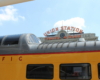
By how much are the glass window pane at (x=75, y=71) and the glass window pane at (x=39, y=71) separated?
455 millimetres

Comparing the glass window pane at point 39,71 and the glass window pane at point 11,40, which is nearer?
the glass window pane at point 39,71

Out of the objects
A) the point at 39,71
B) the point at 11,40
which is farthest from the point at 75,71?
the point at 11,40

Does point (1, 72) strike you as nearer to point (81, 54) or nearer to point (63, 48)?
point (63, 48)

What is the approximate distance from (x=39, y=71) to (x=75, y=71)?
136cm

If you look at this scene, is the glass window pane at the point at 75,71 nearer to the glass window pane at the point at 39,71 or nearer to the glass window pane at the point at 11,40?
the glass window pane at the point at 39,71

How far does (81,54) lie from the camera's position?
5203 mm

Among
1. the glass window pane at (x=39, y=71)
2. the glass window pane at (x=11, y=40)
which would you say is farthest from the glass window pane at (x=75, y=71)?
the glass window pane at (x=11, y=40)

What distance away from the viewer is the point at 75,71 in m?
5.10

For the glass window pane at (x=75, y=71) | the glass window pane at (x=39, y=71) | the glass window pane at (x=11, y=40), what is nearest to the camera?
the glass window pane at (x=75, y=71)

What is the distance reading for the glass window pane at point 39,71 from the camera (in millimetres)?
5379

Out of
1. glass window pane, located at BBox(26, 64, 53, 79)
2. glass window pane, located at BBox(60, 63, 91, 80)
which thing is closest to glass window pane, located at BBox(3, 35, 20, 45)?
glass window pane, located at BBox(26, 64, 53, 79)

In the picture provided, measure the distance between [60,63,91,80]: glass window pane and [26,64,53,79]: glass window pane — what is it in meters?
0.46

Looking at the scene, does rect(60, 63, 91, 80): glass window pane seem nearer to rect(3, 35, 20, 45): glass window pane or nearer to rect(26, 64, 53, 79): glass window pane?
rect(26, 64, 53, 79): glass window pane

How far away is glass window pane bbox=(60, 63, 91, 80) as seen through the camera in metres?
4.96
